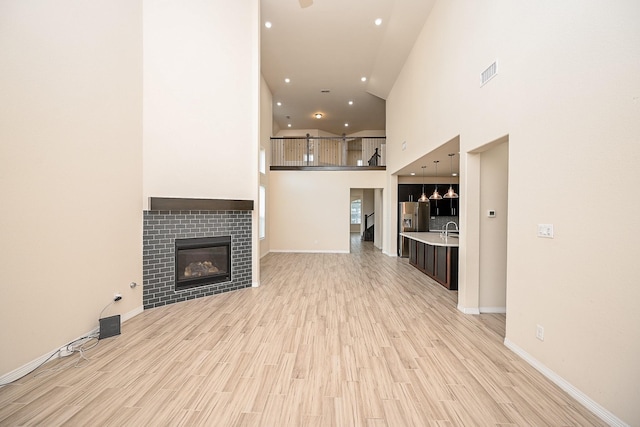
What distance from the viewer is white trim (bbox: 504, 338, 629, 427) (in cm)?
168

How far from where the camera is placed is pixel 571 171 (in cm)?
197

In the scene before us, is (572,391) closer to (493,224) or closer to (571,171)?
(571,171)

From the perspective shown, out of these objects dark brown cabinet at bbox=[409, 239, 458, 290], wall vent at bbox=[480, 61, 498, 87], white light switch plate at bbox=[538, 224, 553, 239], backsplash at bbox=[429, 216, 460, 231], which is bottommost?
dark brown cabinet at bbox=[409, 239, 458, 290]

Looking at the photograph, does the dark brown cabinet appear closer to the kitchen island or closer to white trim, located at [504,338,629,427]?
the kitchen island

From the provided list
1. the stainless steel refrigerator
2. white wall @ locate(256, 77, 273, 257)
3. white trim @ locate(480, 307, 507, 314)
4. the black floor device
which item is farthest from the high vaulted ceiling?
the black floor device

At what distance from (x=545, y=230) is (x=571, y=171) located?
1.70 ft

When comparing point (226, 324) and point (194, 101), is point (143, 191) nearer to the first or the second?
point (194, 101)

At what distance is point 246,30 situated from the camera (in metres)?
4.73

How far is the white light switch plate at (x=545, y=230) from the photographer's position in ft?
7.13

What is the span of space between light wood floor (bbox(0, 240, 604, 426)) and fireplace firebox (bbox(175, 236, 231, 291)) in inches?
21.6

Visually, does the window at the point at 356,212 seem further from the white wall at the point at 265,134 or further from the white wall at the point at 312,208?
the white wall at the point at 265,134

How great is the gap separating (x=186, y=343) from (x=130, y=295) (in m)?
1.30

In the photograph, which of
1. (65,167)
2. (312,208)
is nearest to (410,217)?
(312,208)

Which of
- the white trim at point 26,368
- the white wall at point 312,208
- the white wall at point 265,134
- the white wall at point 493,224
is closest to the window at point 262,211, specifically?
the white wall at point 265,134
